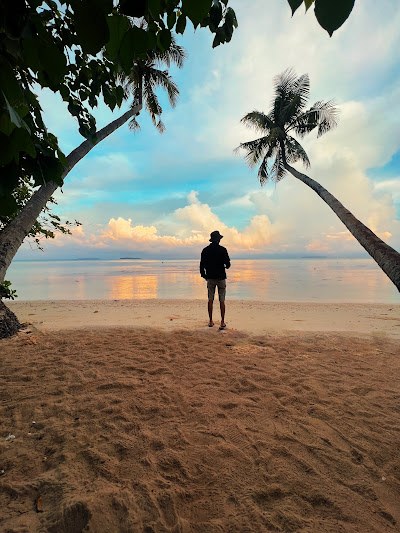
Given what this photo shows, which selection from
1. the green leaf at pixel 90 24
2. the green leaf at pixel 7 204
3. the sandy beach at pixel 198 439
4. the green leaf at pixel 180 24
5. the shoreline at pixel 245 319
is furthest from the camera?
the shoreline at pixel 245 319

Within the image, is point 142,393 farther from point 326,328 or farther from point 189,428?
point 326,328

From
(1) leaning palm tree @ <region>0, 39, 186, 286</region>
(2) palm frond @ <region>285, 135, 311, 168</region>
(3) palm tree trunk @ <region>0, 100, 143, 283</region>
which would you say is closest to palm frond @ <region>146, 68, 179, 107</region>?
(1) leaning palm tree @ <region>0, 39, 186, 286</region>

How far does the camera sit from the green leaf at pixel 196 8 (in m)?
0.73

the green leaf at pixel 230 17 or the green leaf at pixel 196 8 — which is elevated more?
the green leaf at pixel 230 17

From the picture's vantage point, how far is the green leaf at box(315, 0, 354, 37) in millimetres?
576

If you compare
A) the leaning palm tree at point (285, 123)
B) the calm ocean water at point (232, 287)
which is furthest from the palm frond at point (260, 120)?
the calm ocean water at point (232, 287)

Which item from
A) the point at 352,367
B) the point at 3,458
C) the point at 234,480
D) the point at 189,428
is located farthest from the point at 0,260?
the point at 352,367

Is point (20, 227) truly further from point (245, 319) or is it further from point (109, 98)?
point (245, 319)

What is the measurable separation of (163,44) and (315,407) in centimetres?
330

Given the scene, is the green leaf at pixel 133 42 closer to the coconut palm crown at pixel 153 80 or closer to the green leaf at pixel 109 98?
the green leaf at pixel 109 98

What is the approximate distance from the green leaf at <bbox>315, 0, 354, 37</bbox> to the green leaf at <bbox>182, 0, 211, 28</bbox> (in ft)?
1.03

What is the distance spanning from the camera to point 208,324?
711cm

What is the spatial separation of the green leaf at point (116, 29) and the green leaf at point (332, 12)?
586mm

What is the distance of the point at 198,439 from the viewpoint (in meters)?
2.31
